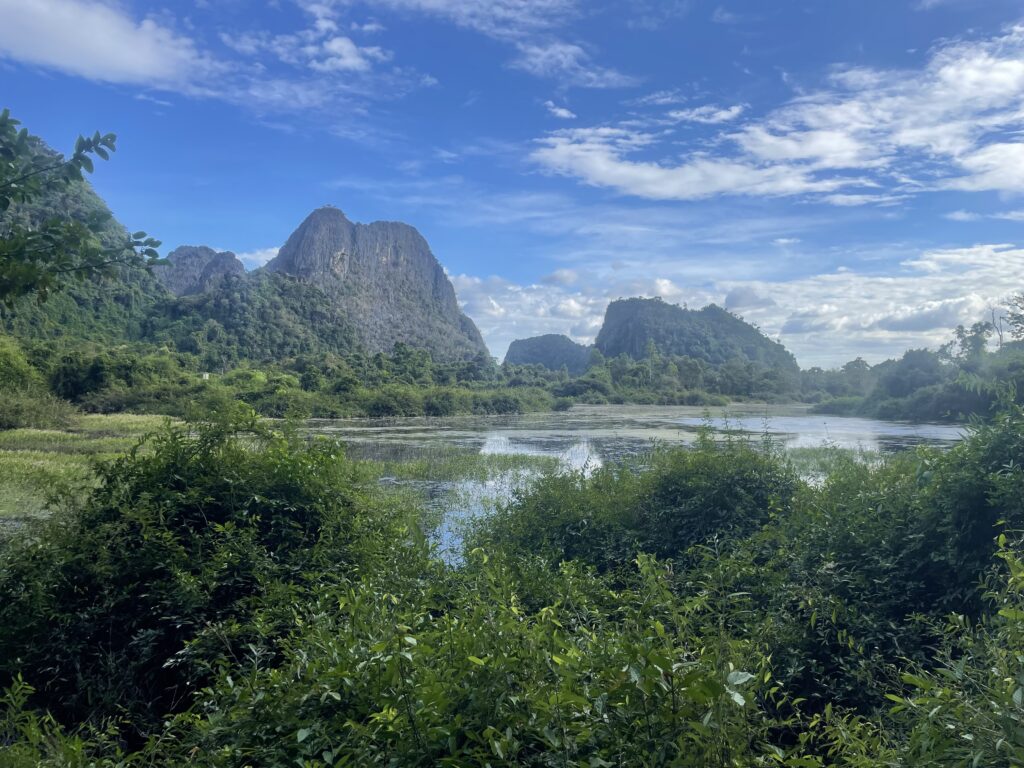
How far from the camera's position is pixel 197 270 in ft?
382

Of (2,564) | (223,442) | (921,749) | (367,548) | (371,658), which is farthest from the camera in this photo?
(223,442)

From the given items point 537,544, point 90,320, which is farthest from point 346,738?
point 90,320

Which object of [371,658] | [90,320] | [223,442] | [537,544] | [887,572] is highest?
[90,320]

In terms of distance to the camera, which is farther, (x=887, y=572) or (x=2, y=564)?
(x=887, y=572)

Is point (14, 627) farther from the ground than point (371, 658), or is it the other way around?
point (371, 658)

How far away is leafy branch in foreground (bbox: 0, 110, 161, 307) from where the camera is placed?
11.3ft

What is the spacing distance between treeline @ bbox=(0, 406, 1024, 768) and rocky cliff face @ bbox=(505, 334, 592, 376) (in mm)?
144149

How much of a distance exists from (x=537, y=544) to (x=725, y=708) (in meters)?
5.71

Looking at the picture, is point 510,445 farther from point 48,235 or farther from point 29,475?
point 48,235

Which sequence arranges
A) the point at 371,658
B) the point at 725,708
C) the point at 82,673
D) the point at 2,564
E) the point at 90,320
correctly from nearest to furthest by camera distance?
the point at 725,708 → the point at 371,658 → the point at 82,673 → the point at 2,564 → the point at 90,320

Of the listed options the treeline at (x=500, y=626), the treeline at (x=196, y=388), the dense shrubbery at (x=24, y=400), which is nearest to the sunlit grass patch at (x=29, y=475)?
the treeline at (x=196, y=388)

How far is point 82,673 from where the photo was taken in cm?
357

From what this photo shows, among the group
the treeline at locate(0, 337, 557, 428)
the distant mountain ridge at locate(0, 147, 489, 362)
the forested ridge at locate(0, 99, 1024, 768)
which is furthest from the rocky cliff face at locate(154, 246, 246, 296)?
the forested ridge at locate(0, 99, 1024, 768)

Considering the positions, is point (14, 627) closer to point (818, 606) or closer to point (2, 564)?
point (2, 564)
